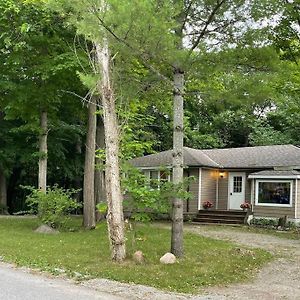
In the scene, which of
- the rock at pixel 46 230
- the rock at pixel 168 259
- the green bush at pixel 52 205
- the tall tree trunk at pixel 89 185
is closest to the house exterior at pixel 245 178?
the tall tree trunk at pixel 89 185

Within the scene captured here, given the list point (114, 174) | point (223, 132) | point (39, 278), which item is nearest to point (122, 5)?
point (114, 174)

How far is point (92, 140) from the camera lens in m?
16.2

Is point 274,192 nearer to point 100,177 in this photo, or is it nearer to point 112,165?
point 100,177

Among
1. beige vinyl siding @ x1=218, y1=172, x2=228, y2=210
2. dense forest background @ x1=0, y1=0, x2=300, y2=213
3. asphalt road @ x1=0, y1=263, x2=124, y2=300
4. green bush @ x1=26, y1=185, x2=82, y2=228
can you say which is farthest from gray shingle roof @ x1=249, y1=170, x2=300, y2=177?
asphalt road @ x1=0, y1=263, x2=124, y2=300

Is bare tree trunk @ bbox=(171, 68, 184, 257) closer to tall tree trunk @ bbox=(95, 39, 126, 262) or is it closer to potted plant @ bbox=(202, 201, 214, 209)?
tall tree trunk @ bbox=(95, 39, 126, 262)

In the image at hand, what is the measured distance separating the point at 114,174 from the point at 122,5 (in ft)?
11.6

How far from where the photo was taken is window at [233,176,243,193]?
70.4 feet

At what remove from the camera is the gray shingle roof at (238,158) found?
20.5 metres

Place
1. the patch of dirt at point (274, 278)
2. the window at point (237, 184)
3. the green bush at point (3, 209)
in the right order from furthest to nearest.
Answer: the green bush at point (3, 209)
the window at point (237, 184)
the patch of dirt at point (274, 278)

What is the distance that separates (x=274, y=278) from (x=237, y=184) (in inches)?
525

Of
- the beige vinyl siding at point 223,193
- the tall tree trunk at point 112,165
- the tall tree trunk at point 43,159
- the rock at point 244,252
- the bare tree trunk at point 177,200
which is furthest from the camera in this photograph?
the beige vinyl siding at point 223,193

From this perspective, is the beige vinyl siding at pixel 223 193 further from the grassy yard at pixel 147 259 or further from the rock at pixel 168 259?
the rock at pixel 168 259

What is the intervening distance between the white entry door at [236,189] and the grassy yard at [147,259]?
323 inches

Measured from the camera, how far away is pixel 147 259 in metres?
9.36
